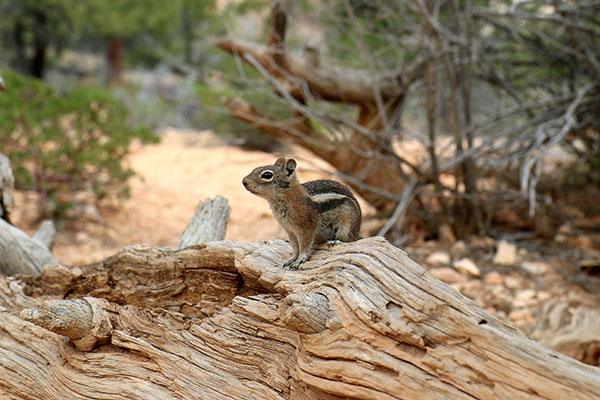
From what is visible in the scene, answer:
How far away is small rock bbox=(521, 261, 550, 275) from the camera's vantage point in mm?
5336

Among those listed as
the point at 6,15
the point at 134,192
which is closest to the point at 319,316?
the point at 134,192

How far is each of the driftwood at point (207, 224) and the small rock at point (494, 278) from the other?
8.48 feet

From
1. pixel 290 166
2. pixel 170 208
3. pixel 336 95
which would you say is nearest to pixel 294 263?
pixel 290 166

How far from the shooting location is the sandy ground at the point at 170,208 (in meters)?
6.54

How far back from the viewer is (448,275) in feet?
17.1

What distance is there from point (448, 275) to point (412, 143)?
1.72 m

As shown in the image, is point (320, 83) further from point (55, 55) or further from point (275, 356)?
point (55, 55)

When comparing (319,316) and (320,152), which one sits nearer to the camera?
(319,316)

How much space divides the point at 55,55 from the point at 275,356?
60.6ft

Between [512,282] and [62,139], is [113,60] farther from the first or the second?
[512,282]

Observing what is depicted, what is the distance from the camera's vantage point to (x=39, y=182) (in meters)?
6.81

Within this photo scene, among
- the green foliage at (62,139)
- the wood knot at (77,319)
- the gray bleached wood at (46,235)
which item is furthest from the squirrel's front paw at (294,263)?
the green foliage at (62,139)

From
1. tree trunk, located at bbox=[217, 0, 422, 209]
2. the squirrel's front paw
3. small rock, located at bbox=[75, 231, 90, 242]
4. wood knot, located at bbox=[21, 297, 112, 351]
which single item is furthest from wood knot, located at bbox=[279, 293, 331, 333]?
small rock, located at bbox=[75, 231, 90, 242]

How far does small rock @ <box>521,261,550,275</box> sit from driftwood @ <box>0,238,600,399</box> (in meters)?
3.14
